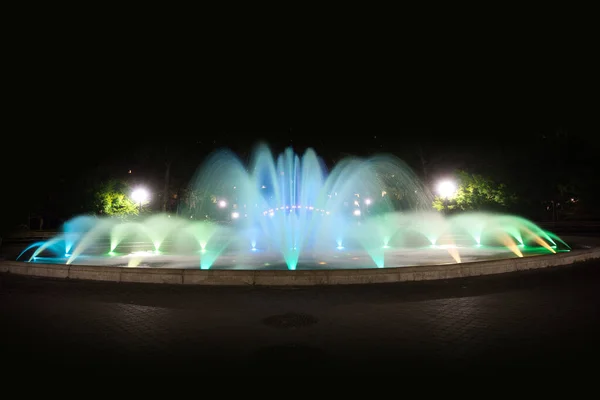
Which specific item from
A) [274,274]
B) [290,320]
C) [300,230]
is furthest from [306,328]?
[300,230]

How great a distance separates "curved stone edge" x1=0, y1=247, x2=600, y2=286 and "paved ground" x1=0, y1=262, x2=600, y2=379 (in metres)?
0.38

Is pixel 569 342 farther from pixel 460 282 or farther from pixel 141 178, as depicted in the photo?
pixel 141 178

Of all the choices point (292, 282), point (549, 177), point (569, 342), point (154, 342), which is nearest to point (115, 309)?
point (154, 342)

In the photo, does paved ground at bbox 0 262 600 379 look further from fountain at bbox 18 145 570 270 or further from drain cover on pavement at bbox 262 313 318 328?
fountain at bbox 18 145 570 270

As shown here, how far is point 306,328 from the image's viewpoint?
21.9 ft

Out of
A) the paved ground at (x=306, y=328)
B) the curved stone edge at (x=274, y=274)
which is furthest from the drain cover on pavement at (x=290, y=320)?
the curved stone edge at (x=274, y=274)

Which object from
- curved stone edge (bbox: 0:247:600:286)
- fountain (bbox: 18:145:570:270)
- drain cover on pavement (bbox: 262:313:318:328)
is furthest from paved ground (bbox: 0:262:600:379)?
fountain (bbox: 18:145:570:270)

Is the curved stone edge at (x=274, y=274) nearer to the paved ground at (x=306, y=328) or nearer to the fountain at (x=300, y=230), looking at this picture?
the paved ground at (x=306, y=328)

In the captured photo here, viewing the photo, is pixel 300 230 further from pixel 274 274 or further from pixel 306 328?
pixel 306 328

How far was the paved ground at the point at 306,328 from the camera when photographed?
516 cm

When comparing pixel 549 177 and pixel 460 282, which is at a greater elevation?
pixel 549 177

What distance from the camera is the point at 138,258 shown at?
16.3m

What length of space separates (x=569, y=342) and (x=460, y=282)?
4.71 meters

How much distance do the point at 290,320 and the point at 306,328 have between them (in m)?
0.54
